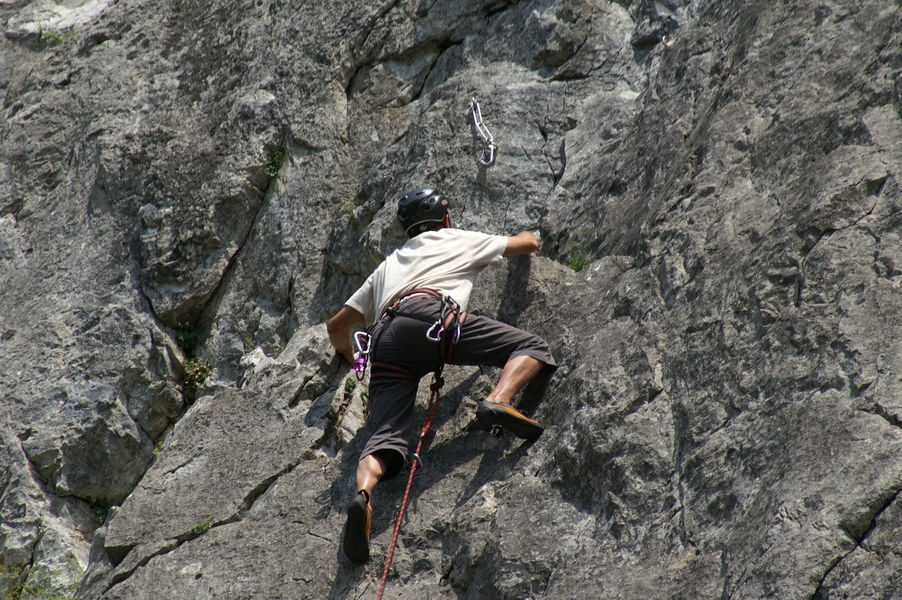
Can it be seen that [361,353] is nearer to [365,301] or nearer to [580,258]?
[365,301]

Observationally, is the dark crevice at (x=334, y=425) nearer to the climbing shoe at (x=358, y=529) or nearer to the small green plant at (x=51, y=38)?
the climbing shoe at (x=358, y=529)

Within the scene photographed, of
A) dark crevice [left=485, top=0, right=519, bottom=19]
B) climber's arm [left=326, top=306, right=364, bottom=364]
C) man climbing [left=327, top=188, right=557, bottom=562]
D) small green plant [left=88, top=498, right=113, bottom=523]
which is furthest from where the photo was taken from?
dark crevice [left=485, top=0, right=519, bottom=19]

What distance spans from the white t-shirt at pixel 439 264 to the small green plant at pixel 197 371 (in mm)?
3176

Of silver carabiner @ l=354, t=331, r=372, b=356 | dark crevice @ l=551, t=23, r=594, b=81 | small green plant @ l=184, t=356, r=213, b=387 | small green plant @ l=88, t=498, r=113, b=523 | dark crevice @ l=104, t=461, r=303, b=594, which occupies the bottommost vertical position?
small green plant @ l=88, t=498, r=113, b=523

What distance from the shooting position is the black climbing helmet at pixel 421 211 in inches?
326

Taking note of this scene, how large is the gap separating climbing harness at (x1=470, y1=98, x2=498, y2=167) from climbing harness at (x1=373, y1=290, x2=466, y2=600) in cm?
247

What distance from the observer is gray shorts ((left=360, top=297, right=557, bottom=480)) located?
7.40 meters

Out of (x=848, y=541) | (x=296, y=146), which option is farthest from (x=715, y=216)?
(x=296, y=146)

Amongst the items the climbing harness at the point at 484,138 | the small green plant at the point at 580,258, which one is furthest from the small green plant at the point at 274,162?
the small green plant at the point at 580,258

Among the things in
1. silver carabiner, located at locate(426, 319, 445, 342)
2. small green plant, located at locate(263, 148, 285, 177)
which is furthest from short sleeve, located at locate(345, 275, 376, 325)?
small green plant, located at locate(263, 148, 285, 177)

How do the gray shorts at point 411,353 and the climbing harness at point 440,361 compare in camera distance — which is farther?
the gray shorts at point 411,353

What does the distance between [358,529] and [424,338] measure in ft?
4.48

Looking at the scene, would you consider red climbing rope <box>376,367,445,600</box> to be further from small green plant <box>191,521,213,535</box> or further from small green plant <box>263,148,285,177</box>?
small green plant <box>263,148,285,177</box>

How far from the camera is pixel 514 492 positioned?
683 cm
